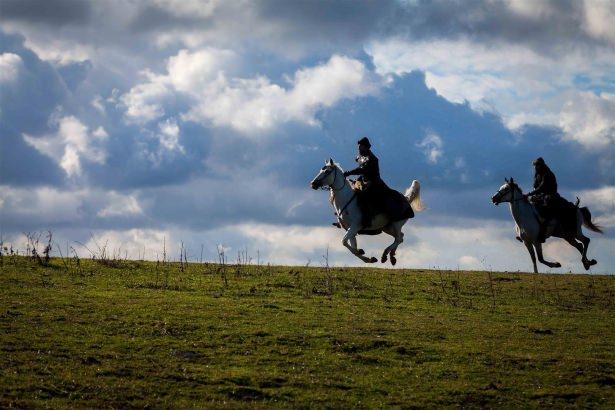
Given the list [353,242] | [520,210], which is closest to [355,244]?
[353,242]

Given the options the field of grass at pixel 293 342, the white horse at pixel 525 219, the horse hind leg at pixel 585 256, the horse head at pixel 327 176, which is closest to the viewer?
the field of grass at pixel 293 342

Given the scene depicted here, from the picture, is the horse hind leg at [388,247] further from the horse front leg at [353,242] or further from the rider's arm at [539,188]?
the rider's arm at [539,188]

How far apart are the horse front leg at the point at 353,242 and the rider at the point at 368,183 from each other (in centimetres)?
47

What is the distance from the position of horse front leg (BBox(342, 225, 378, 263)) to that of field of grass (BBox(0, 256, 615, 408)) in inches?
73.4

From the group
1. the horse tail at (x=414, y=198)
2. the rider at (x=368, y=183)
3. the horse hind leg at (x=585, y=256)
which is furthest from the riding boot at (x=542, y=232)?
the rider at (x=368, y=183)

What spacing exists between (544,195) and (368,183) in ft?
23.9

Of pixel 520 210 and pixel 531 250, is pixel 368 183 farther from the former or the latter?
pixel 531 250

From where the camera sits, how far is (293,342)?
62.7ft

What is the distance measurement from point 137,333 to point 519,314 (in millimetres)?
10850

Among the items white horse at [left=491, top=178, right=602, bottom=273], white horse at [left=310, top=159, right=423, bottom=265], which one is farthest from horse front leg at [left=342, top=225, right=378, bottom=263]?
white horse at [left=491, top=178, right=602, bottom=273]

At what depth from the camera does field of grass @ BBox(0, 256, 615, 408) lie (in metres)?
15.8

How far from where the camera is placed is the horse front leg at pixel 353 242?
30938 millimetres

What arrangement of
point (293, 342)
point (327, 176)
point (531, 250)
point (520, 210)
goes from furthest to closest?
point (531, 250) → point (520, 210) → point (327, 176) → point (293, 342)

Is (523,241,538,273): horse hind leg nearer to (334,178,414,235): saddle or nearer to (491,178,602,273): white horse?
(491,178,602,273): white horse
